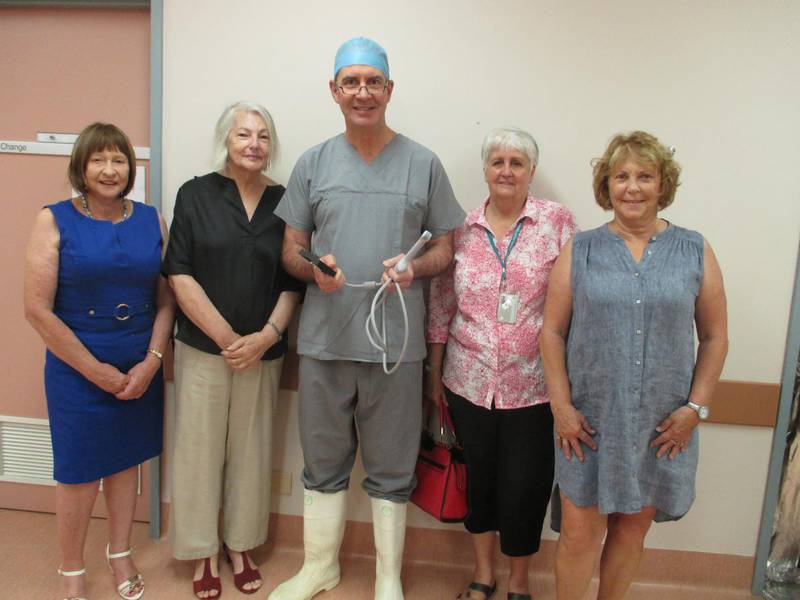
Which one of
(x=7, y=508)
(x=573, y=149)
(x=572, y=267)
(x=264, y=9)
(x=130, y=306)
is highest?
(x=264, y=9)

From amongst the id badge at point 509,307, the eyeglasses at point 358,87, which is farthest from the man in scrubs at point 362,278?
the id badge at point 509,307

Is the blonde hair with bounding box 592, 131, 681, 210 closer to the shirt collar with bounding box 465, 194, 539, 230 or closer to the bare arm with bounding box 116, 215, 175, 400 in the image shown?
the shirt collar with bounding box 465, 194, 539, 230

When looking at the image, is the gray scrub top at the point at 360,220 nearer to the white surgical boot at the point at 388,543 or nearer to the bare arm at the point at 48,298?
the white surgical boot at the point at 388,543

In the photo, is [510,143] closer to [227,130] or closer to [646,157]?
[646,157]

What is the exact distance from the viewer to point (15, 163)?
7.49 ft

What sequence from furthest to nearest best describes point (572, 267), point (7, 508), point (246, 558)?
1. point (7, 508)
2. point (246, 558)
3. point (572, 267)

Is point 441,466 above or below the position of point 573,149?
below

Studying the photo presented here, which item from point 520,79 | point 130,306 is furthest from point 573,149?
point 130,306

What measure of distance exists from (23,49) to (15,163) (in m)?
0.44

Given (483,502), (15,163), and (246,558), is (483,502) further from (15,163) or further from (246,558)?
(15,163)

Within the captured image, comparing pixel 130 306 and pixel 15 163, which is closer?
pixel 130 306

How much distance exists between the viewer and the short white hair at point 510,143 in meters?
1.73

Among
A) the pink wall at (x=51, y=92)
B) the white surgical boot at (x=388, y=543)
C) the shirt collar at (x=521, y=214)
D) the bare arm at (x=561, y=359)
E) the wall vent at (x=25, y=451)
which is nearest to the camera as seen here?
the bare arm at (x=561, y=359)

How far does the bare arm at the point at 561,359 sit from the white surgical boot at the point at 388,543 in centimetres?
63
